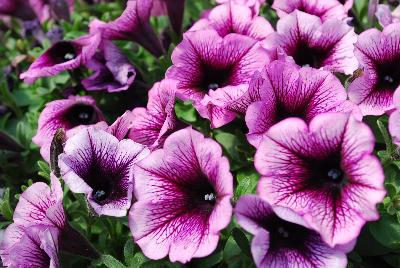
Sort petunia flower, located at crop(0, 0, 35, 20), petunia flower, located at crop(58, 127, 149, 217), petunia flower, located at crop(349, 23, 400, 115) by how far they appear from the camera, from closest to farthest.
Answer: petunia flower, located at crop(58, 127, 149, 217) → petunia flower, located at crop(349, 23, 400, 115) → petunia flower, located at crop(0, 0, 35, 20)

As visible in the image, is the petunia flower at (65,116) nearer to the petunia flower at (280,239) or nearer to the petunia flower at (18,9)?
the petunia flower at (280,239)

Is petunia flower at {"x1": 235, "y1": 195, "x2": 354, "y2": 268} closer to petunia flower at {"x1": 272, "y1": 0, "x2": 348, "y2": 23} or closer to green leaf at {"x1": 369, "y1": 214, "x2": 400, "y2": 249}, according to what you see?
green leaf at {"x1": 369, "y1": 214, "x2": 400, "y2": 249}

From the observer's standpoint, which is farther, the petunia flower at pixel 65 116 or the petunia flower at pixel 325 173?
the petunia flower at pixel 65 116

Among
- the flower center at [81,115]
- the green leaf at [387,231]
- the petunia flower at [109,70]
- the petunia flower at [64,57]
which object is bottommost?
the green leaf at [387,231]

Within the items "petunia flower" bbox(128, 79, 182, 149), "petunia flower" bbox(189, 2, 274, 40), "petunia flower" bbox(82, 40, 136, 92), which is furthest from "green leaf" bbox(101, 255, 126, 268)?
"petunia flower" bbox(189, 2, 274, 40)

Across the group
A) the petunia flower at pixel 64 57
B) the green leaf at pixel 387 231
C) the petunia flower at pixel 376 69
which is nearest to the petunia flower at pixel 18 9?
the petunia flower at pixel 64 57

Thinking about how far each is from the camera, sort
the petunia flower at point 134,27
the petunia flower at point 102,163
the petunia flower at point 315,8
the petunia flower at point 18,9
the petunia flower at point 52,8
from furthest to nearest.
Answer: the petunia flower at point 18,9, the petunia flower at point 52,8, the petunia flower at point 134,27, the petunia flower at point 315,8, the petunia flower at point 102,163

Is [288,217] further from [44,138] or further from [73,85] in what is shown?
[73,85]
